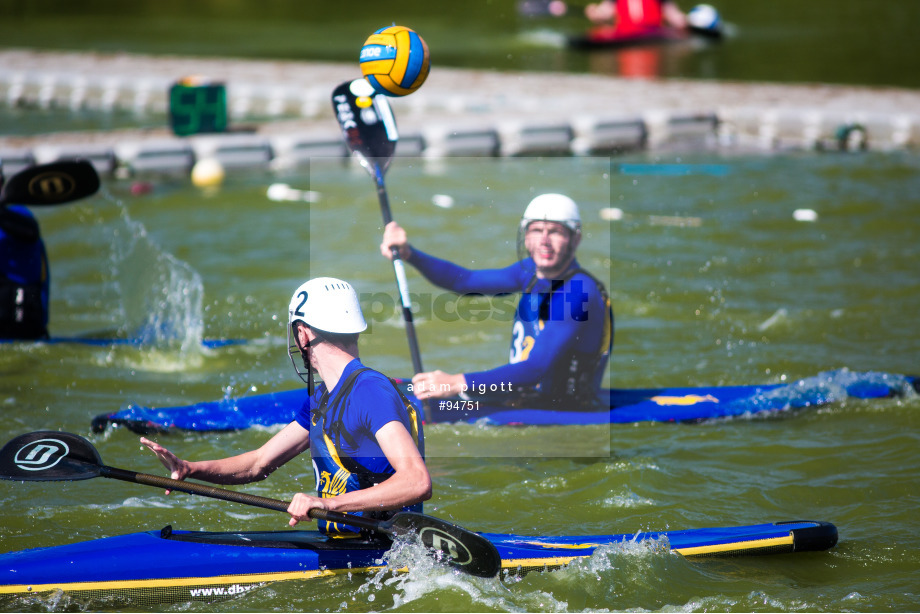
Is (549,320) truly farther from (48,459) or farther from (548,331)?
(48,459)

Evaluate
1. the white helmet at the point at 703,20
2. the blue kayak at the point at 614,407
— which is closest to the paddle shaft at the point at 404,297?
the blue kayak at the point at 614,407

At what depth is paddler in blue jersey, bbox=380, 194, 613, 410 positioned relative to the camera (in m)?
4.68

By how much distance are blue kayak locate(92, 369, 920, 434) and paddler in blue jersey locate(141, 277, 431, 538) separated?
4.67 ft

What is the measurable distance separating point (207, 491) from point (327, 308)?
727 mm

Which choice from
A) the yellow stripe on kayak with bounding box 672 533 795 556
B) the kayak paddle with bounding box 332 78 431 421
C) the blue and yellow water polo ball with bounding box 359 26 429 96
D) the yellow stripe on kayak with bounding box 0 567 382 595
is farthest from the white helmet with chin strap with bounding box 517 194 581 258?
the yellow stripe on kayak with bounding box 0 567 382 595

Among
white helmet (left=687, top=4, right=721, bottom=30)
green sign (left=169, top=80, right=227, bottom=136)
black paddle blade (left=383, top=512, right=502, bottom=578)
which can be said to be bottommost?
black paddle blade (left=383, top=512, right=502, bottom=578)

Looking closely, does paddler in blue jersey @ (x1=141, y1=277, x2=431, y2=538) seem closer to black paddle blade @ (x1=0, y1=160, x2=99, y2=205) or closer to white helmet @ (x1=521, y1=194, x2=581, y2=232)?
white helmet @ (x1=521, y1=194, x2=581, y2=232)

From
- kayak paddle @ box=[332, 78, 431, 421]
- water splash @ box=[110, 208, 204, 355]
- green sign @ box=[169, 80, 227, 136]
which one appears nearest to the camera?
kayak paddle @ box=[332, 78, 431, 421]

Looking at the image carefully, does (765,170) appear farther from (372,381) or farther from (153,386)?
(372,381)

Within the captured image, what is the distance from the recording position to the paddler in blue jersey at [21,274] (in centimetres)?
577

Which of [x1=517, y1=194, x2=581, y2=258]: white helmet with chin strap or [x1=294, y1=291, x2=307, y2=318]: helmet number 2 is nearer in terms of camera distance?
[x1=294, y1=291, x2=307, y2=318]: helmet number 2

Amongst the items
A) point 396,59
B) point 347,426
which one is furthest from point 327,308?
point 396,59

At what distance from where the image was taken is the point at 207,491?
10.6 ft

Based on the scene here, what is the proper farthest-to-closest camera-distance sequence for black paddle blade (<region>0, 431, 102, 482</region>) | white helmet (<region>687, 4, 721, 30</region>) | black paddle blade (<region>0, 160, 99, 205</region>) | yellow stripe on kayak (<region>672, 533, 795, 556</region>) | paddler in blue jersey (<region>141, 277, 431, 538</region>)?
white helmet (<region>687, 4, 721, 30</region>) → black paddle blade (<region>0, 160, 99, 205</region>) → yellow stripe on kayak (<region>672, 533, 795, 556</region>) → black paddle blade (<region>0, 431, 102, 482</region>) → paddler in blue jersey (<region>141, 277, 431, 538</region>)
